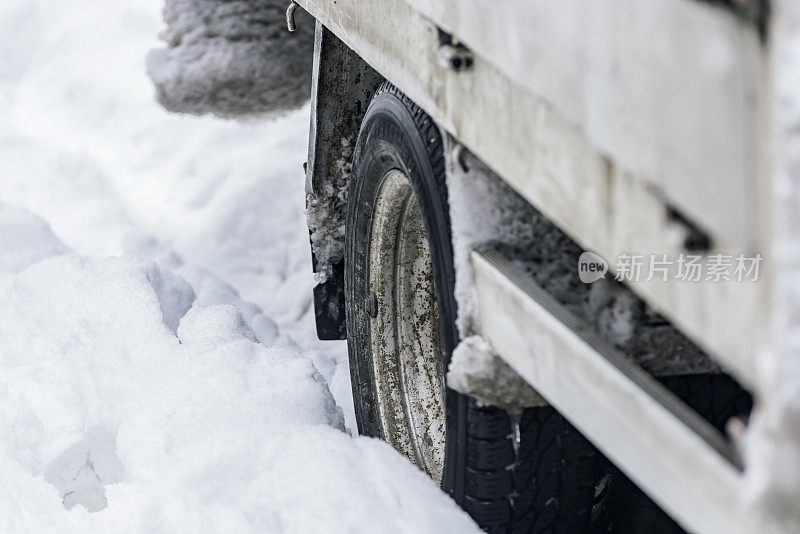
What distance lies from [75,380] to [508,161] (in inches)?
64.6

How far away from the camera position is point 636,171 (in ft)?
3.18

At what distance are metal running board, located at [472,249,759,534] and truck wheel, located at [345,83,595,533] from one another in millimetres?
266

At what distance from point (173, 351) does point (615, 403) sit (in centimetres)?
156

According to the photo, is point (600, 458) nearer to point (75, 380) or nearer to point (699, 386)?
point (699, 386)

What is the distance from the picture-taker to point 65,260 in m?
3.20

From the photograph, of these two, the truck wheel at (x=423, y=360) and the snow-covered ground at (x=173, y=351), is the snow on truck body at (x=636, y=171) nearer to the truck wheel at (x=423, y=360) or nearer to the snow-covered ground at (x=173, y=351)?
the truck wheel at (x=423, y=360)

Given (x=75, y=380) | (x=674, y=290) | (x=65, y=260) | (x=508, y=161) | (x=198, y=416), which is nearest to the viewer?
(x=674, y=290)

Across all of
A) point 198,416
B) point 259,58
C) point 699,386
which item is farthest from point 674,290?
point 259,58

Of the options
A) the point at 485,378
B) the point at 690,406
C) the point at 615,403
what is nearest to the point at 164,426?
the point at 485,378

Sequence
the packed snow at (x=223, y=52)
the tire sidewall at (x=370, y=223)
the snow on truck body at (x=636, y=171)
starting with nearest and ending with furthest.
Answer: the snow on truck body at (x=636, y=171) < the tire sidewall at (x=370, y=223) < the packed snow at (x=223, y=52)

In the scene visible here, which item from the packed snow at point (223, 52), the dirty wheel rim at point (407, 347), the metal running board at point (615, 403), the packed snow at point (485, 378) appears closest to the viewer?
the metal running board at point (615, 403)

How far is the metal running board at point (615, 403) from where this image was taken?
97cm

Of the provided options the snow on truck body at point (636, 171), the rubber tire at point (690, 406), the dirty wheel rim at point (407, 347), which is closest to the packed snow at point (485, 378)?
the snow on truck body at point (636, 171)

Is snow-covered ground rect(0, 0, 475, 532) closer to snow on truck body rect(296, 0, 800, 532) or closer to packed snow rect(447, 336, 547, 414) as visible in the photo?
packed snow rect(447, 336, 547, 414)
